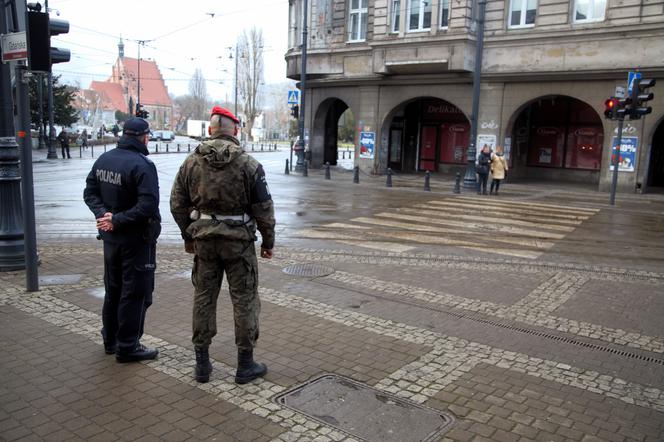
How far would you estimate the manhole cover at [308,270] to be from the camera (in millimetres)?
7949

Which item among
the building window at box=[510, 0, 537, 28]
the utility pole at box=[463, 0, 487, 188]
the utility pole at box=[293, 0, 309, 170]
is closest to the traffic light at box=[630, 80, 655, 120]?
the utility pole at box=[463, 0, 487, 188]

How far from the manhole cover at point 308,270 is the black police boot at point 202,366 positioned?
11.5 ft

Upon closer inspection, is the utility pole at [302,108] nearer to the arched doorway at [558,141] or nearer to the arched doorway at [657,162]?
the arched doorway at [558,141]

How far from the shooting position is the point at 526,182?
1000 inches

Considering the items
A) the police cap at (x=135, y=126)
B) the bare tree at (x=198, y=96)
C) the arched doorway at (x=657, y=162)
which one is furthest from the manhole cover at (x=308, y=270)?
the bare tree at (x=198, y=96)

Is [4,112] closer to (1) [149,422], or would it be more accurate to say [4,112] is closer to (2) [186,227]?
(2) [186,227]

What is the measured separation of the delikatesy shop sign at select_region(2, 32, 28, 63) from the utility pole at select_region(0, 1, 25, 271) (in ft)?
3.42

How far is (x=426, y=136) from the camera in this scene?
99.0 ft

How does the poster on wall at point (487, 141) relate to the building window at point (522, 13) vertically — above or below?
below

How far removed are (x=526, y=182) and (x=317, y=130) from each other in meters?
11.0

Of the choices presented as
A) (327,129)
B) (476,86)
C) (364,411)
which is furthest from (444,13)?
(364,411)

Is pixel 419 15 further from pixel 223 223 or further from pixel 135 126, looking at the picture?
pixel 223 223

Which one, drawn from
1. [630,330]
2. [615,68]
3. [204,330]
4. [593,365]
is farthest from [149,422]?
[615,68]

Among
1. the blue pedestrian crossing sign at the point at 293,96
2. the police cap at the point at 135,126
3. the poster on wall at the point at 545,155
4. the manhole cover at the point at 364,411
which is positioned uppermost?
the blue pedestrian crossing sign at the point at 293,96
